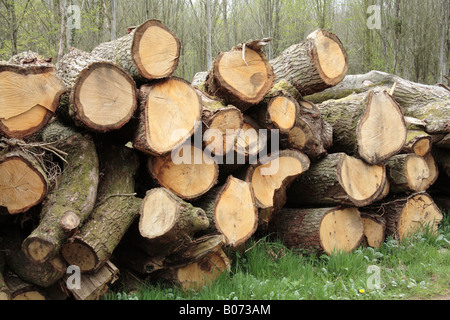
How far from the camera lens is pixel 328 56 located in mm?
3854

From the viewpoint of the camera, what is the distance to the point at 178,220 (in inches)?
106

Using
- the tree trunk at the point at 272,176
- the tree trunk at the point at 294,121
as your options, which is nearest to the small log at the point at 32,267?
the tree trunk at the point at 272,176

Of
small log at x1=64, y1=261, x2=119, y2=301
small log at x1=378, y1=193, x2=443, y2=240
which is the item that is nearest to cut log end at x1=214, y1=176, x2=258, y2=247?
small log at x1=64, y1=261, x2=119, y2=301

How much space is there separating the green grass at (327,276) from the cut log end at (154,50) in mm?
1512

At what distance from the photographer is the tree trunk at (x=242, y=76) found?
3.40 m

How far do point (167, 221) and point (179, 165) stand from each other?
1.89 ft

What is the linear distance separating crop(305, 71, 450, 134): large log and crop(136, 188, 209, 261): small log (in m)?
2.85

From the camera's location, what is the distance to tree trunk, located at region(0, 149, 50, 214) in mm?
2477

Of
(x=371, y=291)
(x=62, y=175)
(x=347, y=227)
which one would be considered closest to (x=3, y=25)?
(x=62, y=175)

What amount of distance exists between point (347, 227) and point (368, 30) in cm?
1029

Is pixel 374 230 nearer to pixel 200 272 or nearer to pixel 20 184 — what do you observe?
pixel 200 272

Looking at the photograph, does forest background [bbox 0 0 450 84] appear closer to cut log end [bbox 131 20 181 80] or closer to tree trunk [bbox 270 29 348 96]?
tree trunk [bbox 270 29 348 96]

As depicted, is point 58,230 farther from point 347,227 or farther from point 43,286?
point 347,227

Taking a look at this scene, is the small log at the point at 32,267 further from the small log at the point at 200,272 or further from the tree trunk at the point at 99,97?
the tree trunk at the point at 99,97
